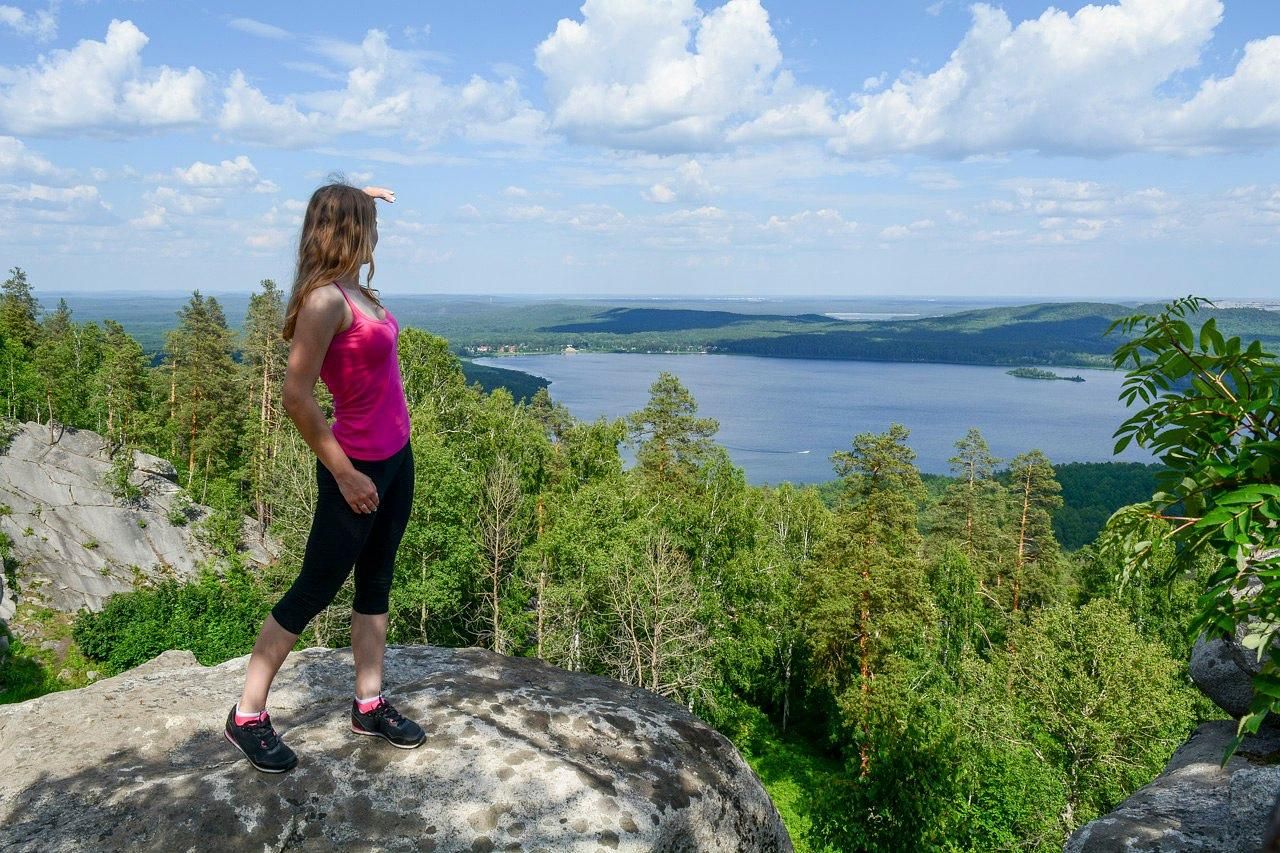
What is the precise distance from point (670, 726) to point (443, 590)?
713 inches

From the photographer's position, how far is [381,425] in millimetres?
3748

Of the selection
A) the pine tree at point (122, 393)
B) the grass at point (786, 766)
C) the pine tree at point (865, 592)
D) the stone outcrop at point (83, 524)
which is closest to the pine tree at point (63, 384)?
the pine tree at point (122, 393)

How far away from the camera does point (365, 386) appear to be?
12.0 ft

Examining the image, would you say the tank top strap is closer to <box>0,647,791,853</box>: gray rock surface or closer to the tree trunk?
<box>0,647,791,853</box>: gray rock surface

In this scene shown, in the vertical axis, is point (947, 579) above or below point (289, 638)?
below

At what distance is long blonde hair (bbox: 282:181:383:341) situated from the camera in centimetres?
347

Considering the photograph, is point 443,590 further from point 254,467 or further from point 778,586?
point 254,467

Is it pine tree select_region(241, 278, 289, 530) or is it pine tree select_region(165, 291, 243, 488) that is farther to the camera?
pine tree select_region(165, 291, 243, 488)

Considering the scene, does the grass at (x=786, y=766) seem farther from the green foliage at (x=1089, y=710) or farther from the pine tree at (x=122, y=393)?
the pine tree at (x=122, y=393)

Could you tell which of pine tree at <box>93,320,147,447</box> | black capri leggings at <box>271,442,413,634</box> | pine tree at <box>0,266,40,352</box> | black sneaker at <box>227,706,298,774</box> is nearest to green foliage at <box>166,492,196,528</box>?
→ pine tree at <box>93,320,147,447</box>

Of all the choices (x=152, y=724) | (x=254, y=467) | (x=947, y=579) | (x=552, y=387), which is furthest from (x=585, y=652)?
(x=552, y=387)

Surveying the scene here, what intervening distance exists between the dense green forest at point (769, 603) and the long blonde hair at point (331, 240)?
11.5m

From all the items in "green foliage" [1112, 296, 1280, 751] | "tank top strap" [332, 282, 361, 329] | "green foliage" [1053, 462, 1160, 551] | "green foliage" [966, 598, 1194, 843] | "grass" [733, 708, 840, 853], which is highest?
"tank top strap" [332, 282, 361, 329]

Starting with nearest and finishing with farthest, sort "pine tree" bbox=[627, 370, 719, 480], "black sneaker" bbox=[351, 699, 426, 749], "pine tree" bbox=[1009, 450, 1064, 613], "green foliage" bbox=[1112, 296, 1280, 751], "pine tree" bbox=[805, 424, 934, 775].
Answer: "green foliage" bbox=[1112, 296, 1280, 751], "black sneaker" bbox=[351, 699, 426, 749], "pine tree" bbox=[805, 424, 934, 775], "pine tree" bbox=[627, 370, 719, 480], "pine tree" bbox=[1009, 450, 1064, 613]
